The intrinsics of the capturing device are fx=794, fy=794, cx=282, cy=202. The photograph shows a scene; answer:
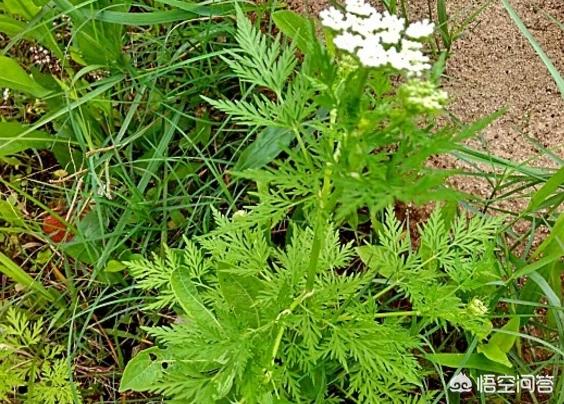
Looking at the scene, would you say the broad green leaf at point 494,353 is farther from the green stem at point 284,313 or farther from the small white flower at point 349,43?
the small white flower at point 349,43

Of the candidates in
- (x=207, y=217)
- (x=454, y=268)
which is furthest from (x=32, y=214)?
(x=454, y=268)

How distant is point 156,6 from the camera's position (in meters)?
1.81

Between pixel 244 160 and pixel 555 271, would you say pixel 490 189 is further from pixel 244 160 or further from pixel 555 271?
pixel 244 160

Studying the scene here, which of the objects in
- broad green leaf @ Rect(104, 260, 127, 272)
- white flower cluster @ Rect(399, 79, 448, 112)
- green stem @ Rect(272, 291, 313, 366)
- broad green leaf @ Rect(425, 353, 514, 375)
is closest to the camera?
white flower cluster @ Rect(399, 79, 448, 112)

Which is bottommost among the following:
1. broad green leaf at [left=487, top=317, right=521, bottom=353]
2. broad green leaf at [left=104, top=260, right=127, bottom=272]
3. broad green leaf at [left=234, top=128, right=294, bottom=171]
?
broad green leaf at [left=487, top=317, right=521, bottom=353]

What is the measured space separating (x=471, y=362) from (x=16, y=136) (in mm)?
1021

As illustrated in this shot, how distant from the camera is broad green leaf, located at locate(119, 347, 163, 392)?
4.72 ft

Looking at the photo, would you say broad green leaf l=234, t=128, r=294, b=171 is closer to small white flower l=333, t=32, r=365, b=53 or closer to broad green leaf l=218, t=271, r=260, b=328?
broad green leaf l=218, t=271, r=260, b=328

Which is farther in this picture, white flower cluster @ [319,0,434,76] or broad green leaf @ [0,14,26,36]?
broad green leaf @ [0,14,26,36]

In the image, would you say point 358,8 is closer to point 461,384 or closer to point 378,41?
point 378,41

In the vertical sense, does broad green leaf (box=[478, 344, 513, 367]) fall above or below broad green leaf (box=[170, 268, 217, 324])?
below

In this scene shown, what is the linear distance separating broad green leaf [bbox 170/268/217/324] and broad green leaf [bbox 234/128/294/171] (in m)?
0.34

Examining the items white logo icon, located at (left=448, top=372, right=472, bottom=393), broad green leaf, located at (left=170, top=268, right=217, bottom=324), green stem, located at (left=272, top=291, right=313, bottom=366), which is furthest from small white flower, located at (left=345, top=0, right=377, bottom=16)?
white logo icon, located at (left=448, top=372, right=472, bottom=393)

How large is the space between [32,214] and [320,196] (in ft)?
3.13
